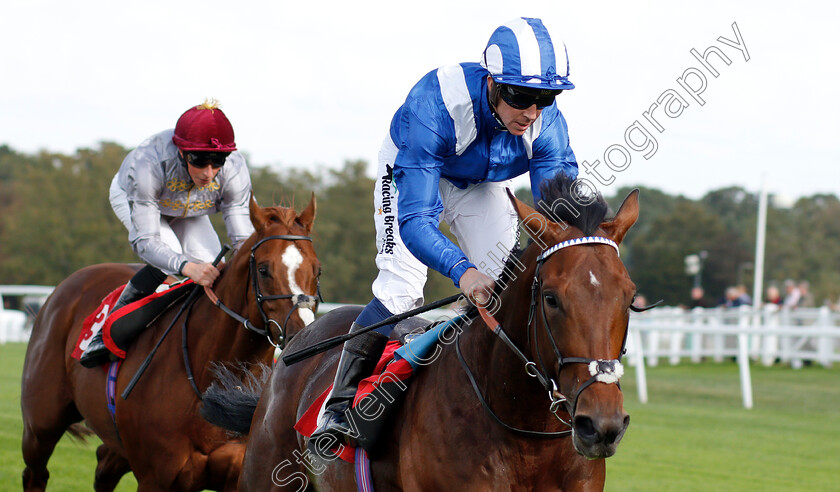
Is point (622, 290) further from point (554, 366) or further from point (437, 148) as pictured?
point (437, 148)

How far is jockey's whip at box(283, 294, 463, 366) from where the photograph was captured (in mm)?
3160

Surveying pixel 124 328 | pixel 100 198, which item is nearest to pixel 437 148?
pixel 124 328

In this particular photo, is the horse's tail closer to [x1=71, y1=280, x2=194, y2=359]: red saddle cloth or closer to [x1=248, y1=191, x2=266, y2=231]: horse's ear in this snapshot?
[x1=248, y1=191, x2=266, y2=231]: horse's ear

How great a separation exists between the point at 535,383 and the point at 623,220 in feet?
1.86

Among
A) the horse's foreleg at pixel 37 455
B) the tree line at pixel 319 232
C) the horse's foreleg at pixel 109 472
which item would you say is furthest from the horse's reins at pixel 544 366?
the tree line at pixel 319 232

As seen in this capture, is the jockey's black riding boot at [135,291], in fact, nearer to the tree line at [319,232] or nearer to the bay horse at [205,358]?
the bay horse at [205,358]

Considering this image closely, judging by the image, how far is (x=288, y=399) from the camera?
3.94 meters

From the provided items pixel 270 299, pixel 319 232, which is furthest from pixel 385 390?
pixel 319 232

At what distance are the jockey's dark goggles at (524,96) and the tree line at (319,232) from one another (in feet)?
94.4

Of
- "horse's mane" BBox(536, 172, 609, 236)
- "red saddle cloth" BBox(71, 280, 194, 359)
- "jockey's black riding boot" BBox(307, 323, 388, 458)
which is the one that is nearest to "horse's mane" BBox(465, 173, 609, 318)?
"horse's mane" BBox(536, 172, 609, 236)

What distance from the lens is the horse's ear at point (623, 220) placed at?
105 inches

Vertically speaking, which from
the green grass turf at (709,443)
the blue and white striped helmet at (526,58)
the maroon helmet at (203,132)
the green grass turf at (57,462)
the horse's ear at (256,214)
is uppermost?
the blue and white striped helmet at (526,58)

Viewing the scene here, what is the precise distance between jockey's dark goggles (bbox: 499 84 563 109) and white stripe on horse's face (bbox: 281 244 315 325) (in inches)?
79.9

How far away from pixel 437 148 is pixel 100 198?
147 feet
